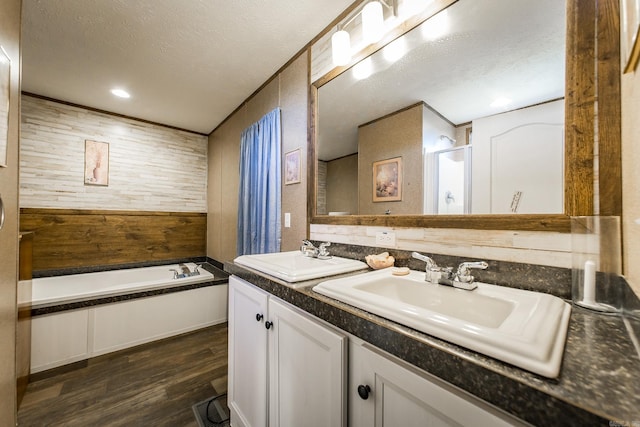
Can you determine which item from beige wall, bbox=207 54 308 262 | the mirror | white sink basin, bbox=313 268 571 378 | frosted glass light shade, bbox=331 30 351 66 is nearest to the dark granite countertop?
white sink basin, bbox=313 268 571 378

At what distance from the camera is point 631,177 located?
611 mm

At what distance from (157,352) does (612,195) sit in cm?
301

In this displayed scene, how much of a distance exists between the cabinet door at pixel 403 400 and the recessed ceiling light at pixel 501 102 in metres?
0.97

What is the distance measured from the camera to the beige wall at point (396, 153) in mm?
1188

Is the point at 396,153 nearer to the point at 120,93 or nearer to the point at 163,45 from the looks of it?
the point at 163,45

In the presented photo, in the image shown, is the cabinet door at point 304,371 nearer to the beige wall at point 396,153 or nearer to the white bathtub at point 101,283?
the beige wall at point 396,153

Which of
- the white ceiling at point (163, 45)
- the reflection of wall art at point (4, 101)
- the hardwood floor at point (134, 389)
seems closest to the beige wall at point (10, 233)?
the reflection of wall art at point (4, 101)

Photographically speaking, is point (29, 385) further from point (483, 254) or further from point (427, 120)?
point (427, 120)

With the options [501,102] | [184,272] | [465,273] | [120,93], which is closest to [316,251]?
[465,273]

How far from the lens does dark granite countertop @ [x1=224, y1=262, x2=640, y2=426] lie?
0.34 m

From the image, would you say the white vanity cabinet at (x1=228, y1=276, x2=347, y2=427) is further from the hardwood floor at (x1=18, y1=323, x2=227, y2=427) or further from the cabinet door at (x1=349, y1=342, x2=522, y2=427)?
the hardwood floor at (x1=18, y1=323, x2=227, y2=427)

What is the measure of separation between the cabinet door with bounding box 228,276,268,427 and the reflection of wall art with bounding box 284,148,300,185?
874mm

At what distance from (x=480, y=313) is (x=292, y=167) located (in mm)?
1515

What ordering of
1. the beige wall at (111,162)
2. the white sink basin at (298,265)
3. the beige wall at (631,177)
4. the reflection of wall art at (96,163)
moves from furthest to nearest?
the reflection of wall art at (96,163), the beige wall at (111,162), the white sink basin at (298,265), the beige wall at (631,177)
